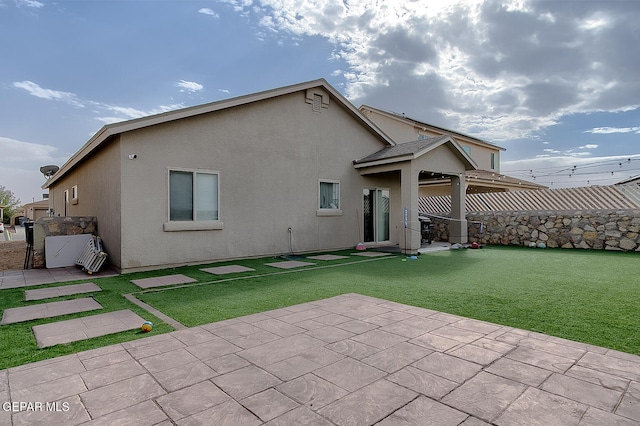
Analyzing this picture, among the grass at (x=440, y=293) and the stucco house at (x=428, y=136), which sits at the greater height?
the stucco house at (x=428, y=136)

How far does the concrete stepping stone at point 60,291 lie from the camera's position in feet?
19.3

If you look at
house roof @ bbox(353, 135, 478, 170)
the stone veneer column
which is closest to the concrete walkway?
house roof @ bbox(353, 135, 478, 170)

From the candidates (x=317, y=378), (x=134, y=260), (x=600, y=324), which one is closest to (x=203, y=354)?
(x=317, y=378)

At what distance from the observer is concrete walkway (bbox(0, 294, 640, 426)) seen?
90.5 inches

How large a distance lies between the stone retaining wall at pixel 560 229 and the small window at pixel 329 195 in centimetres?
582

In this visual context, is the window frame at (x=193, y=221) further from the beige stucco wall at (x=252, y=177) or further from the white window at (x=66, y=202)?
the white window at (x=66, y=202)

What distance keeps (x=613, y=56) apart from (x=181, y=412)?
16755mm

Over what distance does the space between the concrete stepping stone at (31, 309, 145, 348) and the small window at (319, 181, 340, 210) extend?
7728mm

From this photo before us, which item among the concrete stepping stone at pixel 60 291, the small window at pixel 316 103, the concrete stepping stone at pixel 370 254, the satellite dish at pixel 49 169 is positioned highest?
the small window at pixel 316 103

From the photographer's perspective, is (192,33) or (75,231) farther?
(192,33)

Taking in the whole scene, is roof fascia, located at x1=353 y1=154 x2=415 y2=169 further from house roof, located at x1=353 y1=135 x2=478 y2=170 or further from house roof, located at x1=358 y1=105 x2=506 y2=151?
house roof, located at x1=358 y1=105 x2=506 y2=151

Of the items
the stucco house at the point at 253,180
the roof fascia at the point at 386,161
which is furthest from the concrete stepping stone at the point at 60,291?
the roof fascia at the point at 386,161

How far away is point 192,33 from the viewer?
423 inches

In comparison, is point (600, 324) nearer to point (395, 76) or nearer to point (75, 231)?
point (75, 231)
